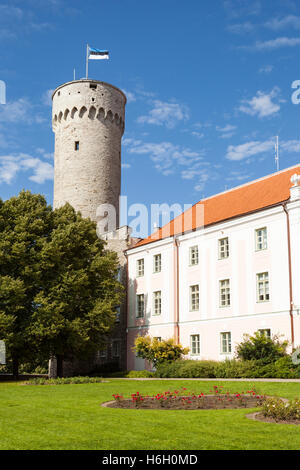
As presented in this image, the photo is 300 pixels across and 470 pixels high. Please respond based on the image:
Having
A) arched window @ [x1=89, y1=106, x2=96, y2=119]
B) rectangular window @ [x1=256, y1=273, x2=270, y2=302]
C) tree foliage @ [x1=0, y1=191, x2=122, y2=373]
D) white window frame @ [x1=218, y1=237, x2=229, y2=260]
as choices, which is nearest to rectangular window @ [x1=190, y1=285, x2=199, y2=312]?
→ white window frame @ [x1=218, y1=237, x2=229, y2=260]

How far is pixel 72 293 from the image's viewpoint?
107 ft

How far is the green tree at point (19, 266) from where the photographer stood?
98.6ft

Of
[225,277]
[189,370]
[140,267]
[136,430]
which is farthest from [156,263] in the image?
[136,430]

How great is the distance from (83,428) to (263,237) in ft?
71.2

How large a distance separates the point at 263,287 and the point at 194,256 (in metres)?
6.43

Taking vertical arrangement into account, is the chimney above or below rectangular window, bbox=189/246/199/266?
above

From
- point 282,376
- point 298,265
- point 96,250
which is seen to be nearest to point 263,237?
point 298,265

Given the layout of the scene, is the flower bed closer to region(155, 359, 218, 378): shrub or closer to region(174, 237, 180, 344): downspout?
region(155, 359, 218, 378): shrub

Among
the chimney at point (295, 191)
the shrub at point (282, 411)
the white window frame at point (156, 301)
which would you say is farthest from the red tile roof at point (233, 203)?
the shrub at point (282, 411)

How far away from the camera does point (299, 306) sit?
26.9 meters

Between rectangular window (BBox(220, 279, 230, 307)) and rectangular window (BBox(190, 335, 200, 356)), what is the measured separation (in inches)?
124

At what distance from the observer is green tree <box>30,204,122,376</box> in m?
30.9

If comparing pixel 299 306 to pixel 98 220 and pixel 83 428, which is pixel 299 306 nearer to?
pixel 83 428

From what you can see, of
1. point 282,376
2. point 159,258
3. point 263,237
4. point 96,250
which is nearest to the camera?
point 282,376
